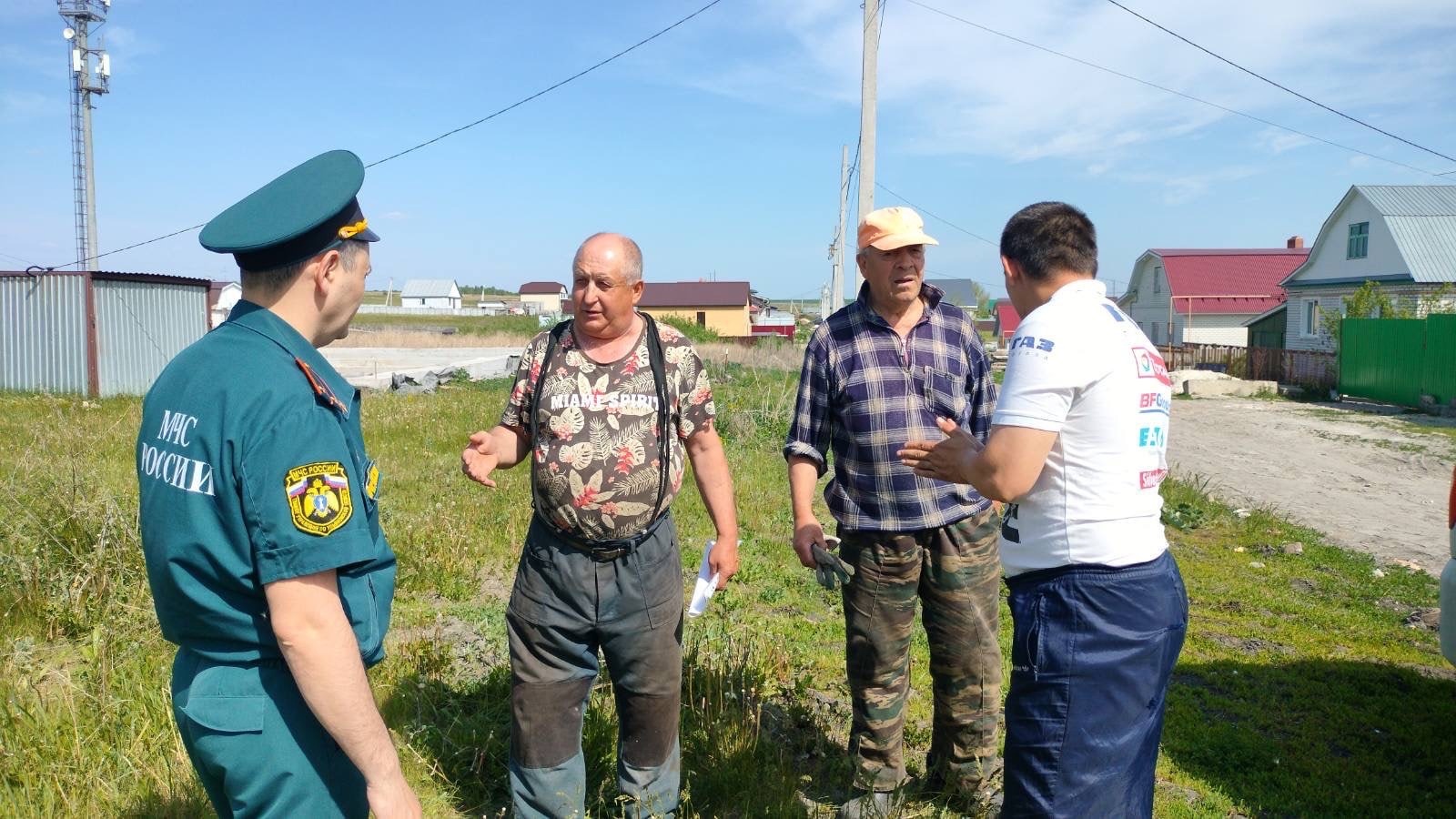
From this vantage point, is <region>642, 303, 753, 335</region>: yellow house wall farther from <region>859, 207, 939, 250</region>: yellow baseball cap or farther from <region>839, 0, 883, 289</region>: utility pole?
<region>859, 207, 939, 250</region>: yellow baseball cap

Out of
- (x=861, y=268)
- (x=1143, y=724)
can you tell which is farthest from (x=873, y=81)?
(x=1143, y=724)

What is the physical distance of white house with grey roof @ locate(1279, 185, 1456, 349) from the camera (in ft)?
90.1

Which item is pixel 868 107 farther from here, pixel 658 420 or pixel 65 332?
pixel 65 332

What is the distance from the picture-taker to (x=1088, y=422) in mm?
2328

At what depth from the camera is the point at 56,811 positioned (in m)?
3.04

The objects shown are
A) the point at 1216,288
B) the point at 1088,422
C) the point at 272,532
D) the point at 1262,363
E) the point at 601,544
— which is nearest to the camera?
the point at 272,532

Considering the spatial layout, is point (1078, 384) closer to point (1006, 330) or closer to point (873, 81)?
point (873, 81)

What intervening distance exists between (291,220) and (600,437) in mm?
1373

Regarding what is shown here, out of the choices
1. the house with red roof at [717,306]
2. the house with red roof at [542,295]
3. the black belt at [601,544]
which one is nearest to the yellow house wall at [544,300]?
the house with red roof at [542,295]

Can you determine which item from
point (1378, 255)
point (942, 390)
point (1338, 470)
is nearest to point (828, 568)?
point (942, 390)

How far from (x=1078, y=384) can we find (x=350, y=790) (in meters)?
1.82

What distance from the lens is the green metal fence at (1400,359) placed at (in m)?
20.2

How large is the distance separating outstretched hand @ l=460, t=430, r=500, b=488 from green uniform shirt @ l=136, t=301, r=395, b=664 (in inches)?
47.0

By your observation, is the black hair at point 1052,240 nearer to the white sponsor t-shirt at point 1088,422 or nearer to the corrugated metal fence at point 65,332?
the white sponsor t-shirt at point 1088,422
